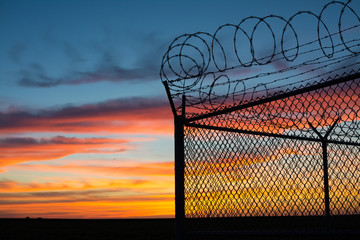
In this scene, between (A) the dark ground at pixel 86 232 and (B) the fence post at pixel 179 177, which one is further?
(A) the dark ground at pixel 86 232

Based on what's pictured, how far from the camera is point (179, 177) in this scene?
6.29 meters

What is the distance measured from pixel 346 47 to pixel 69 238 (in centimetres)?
1703

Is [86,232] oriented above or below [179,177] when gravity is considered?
below

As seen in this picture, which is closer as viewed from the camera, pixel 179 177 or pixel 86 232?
pixel 179 177

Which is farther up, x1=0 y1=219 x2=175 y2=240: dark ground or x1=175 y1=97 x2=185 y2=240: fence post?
x1=175 y1=97 x2=185 y2=240: fence post

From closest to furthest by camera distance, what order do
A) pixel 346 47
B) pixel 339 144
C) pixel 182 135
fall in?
pixel 346 47 → pixel 182 135 → pixel 339 144

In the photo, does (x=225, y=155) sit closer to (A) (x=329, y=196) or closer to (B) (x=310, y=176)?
(B) (x=310, y=176)

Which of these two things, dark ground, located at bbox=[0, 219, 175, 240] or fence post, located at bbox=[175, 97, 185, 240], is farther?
dark ground, located at bbox=[0, 219, 175, 240]

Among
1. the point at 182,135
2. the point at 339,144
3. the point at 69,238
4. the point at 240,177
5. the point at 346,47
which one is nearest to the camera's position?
the point at 346,47

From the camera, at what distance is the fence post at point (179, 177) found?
20.2 ft

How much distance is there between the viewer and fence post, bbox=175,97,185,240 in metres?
6.14

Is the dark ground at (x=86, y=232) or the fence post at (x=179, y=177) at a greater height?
the fence post at (x=179, y=177)

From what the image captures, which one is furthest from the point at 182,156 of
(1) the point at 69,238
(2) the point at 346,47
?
(1) the point at 69,238

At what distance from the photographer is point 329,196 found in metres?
6.52
